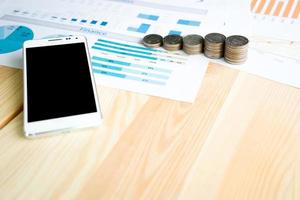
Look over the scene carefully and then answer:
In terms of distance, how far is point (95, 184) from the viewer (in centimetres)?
45

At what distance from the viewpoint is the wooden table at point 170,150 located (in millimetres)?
444

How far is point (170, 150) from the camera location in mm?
489

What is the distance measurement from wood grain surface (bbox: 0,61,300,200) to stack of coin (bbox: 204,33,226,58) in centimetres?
8

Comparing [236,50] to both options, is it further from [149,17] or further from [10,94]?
[10,94]

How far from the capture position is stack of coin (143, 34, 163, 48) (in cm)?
67

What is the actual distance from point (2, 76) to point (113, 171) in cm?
30

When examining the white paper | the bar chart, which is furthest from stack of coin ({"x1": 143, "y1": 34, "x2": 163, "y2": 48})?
the bar chart

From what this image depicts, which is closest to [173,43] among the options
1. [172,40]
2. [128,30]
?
[172,40]

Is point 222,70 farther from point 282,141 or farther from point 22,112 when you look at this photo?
point 22,112

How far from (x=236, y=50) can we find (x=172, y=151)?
0.23 metres

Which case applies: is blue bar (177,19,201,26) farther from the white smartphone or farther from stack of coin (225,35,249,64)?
the white smartphone

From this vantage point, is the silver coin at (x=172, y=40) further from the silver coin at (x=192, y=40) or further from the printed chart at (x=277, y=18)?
the printed chart at (x=277, y=18)

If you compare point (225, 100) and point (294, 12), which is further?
point (294, 12)

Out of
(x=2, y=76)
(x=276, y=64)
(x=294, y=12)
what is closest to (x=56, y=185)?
(x=2, y=76)
